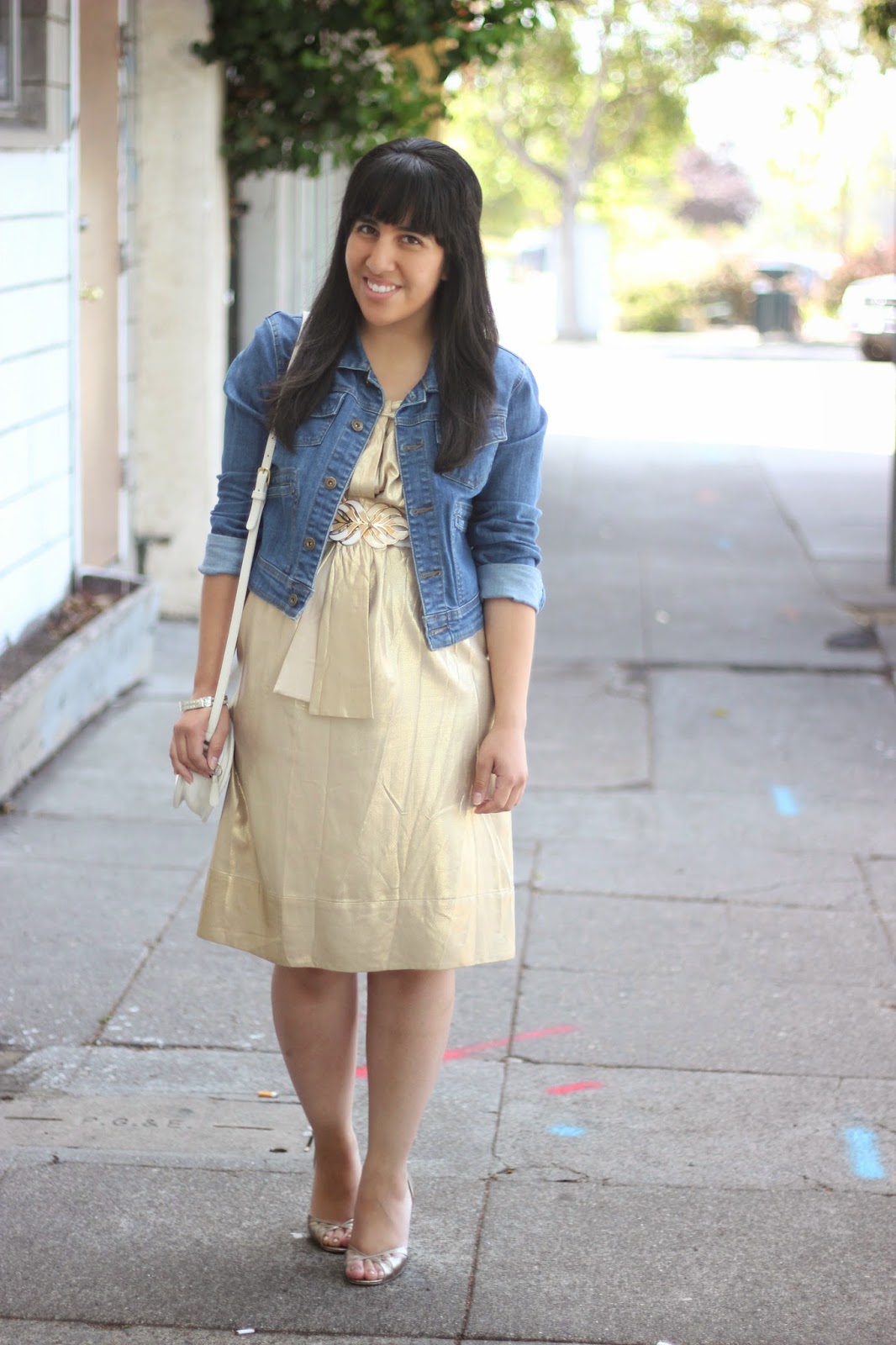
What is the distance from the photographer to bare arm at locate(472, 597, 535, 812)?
282 cm

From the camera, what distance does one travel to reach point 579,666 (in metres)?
7.72

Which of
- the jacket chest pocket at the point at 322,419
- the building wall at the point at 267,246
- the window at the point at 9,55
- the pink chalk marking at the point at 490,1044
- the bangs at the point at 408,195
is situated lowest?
the pink chalk marking at the point at 490,1044

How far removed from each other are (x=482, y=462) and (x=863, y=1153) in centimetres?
168

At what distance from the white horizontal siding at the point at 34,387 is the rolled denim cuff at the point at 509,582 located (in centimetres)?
346

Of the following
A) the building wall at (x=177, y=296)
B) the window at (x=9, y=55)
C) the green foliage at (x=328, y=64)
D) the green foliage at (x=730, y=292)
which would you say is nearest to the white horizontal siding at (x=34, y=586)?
the building wall at (x=177, y=296)

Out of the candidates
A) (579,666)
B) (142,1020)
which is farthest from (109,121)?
(142,1020)

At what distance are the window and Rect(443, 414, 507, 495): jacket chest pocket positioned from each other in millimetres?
3916

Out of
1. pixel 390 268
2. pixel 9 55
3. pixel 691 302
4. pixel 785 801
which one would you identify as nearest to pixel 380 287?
pixel 390 268

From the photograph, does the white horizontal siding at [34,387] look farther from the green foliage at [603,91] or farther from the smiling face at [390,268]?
the green foliage at [603,91]

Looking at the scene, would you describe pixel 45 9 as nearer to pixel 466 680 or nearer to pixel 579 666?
pixel 579 666

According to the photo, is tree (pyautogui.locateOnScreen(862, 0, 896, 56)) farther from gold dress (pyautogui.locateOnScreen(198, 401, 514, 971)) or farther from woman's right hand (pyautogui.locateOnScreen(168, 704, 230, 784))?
woman's right hand (pyautogui.locateOnScreen(168, 704, 230, 784))

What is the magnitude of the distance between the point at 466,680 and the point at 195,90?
584 centimetres

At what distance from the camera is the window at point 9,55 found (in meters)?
5.96

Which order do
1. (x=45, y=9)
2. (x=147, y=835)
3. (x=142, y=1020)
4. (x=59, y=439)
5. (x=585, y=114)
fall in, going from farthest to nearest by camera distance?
(x=585, y=114) → (x=59, y=439) → (x=45, y=9) → (x=147, y=835) → (x=142, y=1020)
